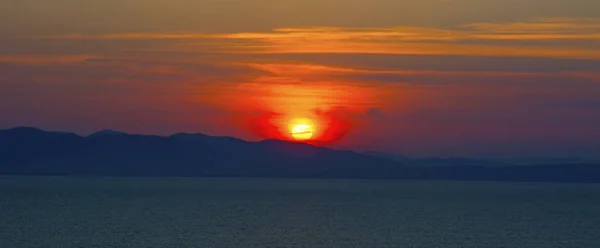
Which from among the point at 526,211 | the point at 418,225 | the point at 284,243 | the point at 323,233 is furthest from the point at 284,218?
the point at 526,211

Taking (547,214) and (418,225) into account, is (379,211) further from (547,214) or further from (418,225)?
(418,225)

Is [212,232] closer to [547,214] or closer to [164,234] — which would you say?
[164,234]

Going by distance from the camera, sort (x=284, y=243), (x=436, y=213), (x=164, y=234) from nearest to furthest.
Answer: (x=284, y=243) → (x=164, y=234) → (x=436, y=213)

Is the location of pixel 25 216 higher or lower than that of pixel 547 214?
lower

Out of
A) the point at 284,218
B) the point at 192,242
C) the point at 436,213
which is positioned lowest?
the point at 192,242

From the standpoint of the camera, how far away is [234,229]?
9362cm

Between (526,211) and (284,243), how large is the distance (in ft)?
233

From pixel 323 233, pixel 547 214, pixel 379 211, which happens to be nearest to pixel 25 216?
pixel 323 233

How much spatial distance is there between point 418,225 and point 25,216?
131ft

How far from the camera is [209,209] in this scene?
136250 millimetres

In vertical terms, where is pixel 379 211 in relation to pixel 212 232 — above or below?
above

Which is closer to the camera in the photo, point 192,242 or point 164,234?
point 192,242

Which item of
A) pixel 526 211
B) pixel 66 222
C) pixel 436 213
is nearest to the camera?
pixel 66 222

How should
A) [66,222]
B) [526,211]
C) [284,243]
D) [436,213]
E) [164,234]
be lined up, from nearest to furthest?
[284,243] < [164,234] < [66,222] < [436,213] < [526,211]
